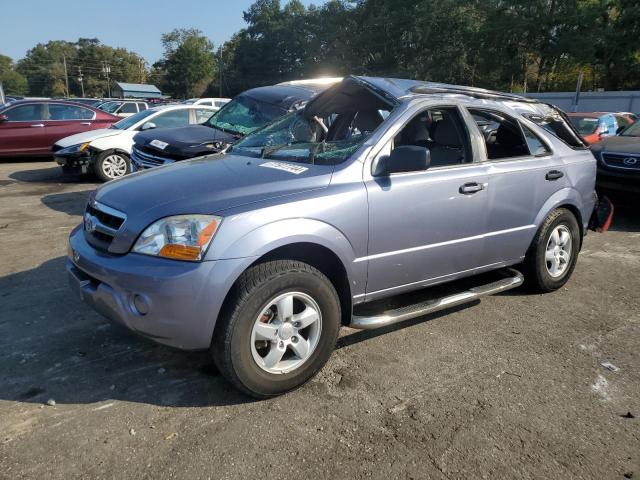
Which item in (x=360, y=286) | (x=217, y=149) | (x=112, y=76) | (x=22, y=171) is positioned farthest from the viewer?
(x=112, y=76)

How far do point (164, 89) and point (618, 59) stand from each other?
79.3 meters

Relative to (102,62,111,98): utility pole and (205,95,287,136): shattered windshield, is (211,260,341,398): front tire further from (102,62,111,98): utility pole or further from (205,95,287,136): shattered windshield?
(102,62,111,98): utility pole

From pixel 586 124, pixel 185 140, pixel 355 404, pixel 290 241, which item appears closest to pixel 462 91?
pixel 290 241

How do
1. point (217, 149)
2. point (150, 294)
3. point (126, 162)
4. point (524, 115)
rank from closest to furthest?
1. point (150, 294)
2. point (524, 115)
3. point (217, 149)
4. point (126, 162)

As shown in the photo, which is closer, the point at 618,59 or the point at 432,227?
the point at 432,227

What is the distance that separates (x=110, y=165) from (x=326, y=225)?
26.6ft

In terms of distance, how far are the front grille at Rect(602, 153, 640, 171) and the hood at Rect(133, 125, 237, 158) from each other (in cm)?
552

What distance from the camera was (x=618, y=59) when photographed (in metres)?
33.2

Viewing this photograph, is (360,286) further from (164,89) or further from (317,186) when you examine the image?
(164,89)

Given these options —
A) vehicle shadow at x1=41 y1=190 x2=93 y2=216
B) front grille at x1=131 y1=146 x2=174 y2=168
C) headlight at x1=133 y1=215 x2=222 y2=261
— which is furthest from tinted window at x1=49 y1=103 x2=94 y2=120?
headlight at x1=133 y1=215 x2=222 y2=261

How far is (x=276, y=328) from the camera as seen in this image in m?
2.91

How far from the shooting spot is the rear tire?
4441 millimetres

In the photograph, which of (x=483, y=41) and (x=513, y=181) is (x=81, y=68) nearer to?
(x=483, y=41)

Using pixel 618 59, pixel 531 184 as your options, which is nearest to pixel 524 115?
pixel 531 184
